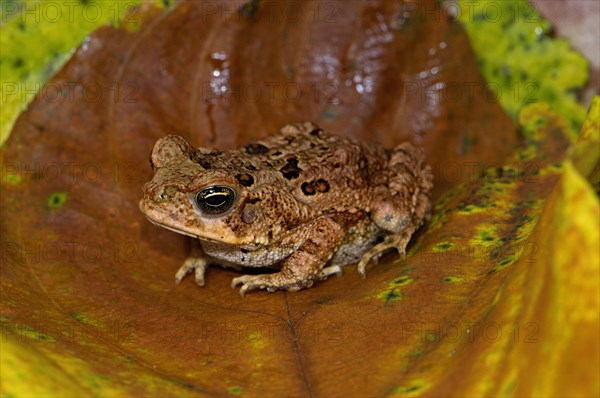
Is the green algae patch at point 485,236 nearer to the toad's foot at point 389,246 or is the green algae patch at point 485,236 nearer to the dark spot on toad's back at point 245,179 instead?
the toad's foot at point 389,246

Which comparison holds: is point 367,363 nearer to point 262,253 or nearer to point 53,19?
point 262,253

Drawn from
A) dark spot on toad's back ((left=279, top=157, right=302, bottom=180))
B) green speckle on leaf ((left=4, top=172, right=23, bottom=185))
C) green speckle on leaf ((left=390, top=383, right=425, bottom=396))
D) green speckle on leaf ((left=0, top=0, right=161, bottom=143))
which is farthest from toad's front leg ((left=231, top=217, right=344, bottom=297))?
green speckle on leaf ((left=0, top=0, right=161, bottom=143))

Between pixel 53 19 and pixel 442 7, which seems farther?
pixel 442 7

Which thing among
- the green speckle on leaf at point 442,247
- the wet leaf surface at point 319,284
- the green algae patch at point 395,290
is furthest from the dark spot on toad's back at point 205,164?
the green speckle on leaf at point 442,247

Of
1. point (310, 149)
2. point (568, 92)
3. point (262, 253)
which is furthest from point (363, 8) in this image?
point (262, 253)

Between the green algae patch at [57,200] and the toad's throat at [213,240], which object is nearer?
the toad's throat at [213,240]

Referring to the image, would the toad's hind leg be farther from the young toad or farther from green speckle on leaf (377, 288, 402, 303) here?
green speckle on leaf (377, 288, 402, 303)

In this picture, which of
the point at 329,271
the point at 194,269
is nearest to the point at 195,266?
the point at 194,269
